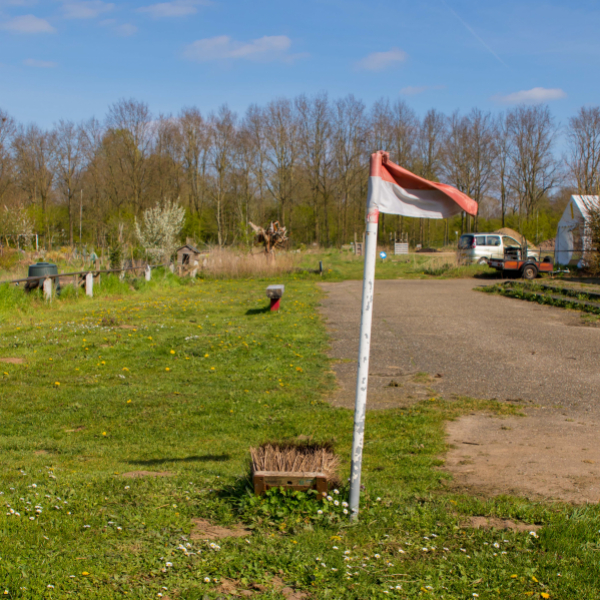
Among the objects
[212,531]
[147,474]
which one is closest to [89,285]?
[147,474]

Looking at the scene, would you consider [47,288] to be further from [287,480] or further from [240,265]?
[287,480]

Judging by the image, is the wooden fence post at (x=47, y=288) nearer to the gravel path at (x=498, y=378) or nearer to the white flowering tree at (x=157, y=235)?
the gravel path at (x=498, y=378)

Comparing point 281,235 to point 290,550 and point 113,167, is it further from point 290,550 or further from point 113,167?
point 290,550

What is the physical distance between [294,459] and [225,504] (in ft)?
1.82

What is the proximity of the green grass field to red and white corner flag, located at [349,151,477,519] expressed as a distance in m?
0.47

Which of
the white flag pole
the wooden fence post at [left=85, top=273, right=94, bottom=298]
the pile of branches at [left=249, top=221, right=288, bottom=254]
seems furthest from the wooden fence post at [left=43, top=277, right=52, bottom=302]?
the pile of branches at [left=249, top=221, right=288, bottom=254]

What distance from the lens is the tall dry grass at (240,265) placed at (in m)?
26.1

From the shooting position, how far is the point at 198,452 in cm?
538

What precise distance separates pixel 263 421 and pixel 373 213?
3331 mm

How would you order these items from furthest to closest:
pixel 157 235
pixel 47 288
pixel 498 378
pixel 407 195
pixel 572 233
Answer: pixel 572 233, pixel 157 235, pixel 47 288, pixel 498 378, pixel 407 195

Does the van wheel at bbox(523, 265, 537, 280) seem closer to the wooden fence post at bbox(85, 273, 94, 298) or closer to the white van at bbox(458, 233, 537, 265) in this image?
the white van at bbox(458, 233, 537, 265)

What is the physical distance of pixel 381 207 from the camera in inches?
147

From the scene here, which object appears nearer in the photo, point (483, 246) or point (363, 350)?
point (363, 350)

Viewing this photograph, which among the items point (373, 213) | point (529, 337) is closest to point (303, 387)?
point (373, 213)
